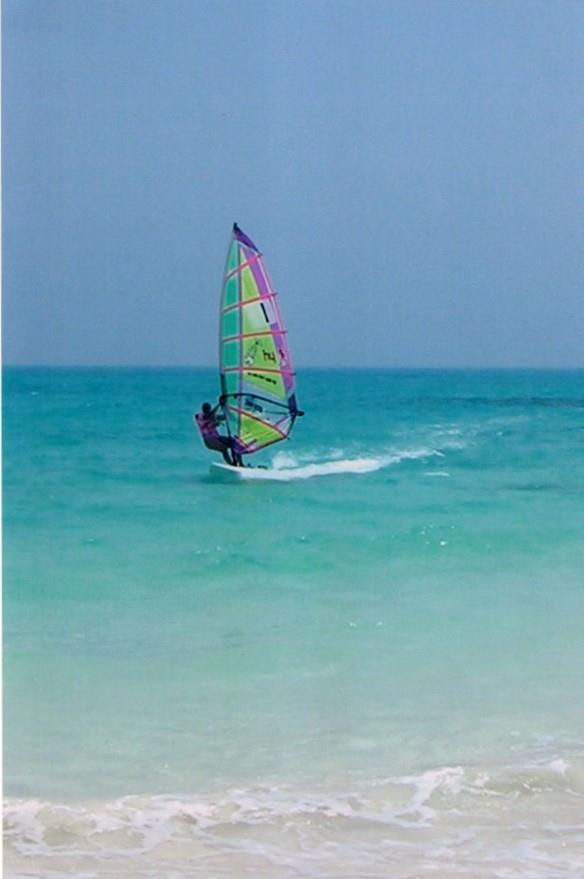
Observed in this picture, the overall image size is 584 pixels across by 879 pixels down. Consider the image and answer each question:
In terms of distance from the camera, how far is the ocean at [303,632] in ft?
7.69

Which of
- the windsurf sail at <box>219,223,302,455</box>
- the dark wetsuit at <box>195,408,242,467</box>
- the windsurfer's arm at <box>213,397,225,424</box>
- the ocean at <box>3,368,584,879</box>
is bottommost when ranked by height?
the ocean at <box>3,368,584,879</box>

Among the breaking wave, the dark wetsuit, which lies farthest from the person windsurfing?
the breaking wave

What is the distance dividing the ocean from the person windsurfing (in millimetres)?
28

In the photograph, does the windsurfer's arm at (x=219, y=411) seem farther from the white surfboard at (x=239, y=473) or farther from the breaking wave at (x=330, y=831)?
the breaking wave at (x=330, y=831)

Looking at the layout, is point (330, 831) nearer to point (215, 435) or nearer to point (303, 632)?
point (303, 632)

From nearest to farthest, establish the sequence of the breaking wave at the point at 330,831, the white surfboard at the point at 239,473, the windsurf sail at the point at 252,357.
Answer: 1. the breaking wave at the point at 330,831
2. the windsurf sail at the point at 252,357
3. the white surfboard at the point at 239,473

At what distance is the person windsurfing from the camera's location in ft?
9.64

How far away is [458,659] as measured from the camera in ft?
9.14

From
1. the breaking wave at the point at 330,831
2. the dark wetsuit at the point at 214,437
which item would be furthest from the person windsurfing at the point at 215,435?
the breaking wave at the point at 330,831

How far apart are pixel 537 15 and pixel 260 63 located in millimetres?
639

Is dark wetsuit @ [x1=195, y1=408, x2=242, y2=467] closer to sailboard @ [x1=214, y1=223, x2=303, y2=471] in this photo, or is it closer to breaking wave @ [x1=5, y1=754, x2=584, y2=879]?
sailboard @ [x1=214, y1=223, x2=303, y2=471]

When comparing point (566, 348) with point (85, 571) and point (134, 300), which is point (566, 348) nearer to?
point (134, 300)

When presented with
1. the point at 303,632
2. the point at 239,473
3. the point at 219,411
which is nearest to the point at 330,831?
the point at 303,632

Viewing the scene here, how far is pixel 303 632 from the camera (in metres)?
2.78
